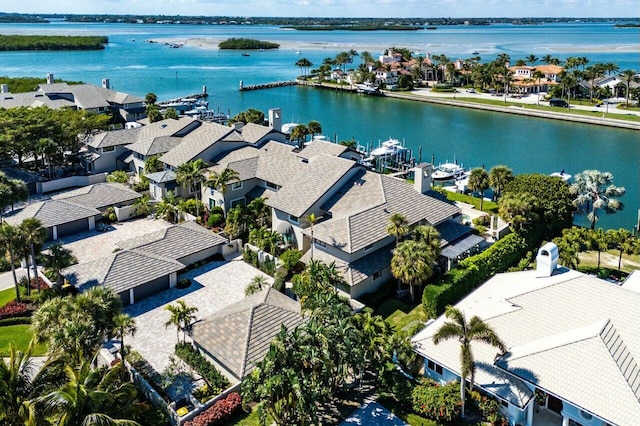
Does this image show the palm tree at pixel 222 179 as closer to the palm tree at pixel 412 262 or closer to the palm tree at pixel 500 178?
the palm tree at pixel 412 262

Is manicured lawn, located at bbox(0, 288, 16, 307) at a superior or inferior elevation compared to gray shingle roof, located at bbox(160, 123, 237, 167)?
inferior

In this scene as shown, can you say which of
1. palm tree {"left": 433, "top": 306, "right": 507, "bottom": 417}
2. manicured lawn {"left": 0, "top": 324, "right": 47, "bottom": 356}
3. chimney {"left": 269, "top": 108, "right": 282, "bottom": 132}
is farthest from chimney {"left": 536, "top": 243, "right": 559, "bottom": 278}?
chimney {"left": 269, "top": 108, "right": 282, "bottom": 132}

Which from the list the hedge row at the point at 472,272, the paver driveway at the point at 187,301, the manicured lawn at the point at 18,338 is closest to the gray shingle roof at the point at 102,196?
the paver driveway at the point at 187,301

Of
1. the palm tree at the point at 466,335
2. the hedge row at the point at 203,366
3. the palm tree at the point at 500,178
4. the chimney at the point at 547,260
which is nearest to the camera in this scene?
the palm tree at the point at 466,335

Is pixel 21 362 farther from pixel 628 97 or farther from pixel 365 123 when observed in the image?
pixel 628 97

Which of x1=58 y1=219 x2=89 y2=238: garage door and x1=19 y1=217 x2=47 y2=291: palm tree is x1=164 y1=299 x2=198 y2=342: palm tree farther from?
x1=58 y1=219 x2=89 y2=238: garage door

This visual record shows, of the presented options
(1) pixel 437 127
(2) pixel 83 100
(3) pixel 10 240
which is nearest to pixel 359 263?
(3) pixel 10 240

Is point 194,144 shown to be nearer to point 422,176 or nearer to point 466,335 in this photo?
point 422,176
